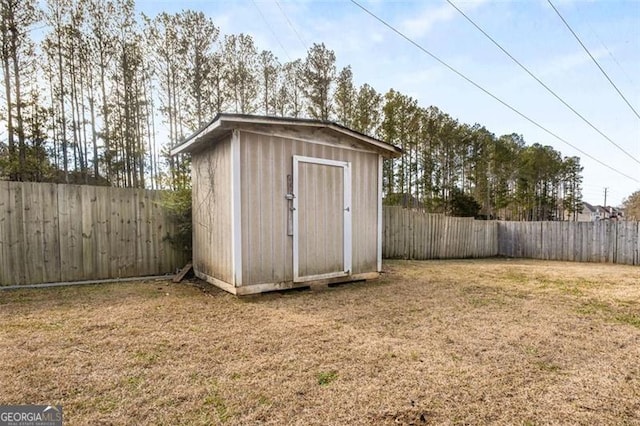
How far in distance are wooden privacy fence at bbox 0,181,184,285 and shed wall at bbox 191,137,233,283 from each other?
73 cm

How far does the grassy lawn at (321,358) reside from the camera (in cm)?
158

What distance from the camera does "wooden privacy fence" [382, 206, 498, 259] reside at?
339 inches

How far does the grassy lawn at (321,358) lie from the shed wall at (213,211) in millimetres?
653

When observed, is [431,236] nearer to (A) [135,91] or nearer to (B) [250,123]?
(B) [250,123]

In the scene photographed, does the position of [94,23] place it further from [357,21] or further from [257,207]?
[257,207]

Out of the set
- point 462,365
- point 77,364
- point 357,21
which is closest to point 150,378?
point 77,364

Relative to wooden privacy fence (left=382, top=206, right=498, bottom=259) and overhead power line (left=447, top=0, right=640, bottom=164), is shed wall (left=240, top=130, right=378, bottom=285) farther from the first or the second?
wooden privacy fence (left=382, top=206, right=498, bottom=259)

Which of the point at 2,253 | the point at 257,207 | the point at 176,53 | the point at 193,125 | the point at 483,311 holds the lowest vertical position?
the point at 483,311

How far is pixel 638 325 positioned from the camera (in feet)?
9.76

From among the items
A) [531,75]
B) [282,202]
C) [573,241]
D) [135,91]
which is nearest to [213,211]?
[282,202]

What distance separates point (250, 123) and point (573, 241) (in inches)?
398

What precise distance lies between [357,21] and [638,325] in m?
5.56

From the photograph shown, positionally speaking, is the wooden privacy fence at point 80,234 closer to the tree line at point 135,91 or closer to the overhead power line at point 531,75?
the tree line at point 135,91

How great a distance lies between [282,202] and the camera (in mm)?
4277
